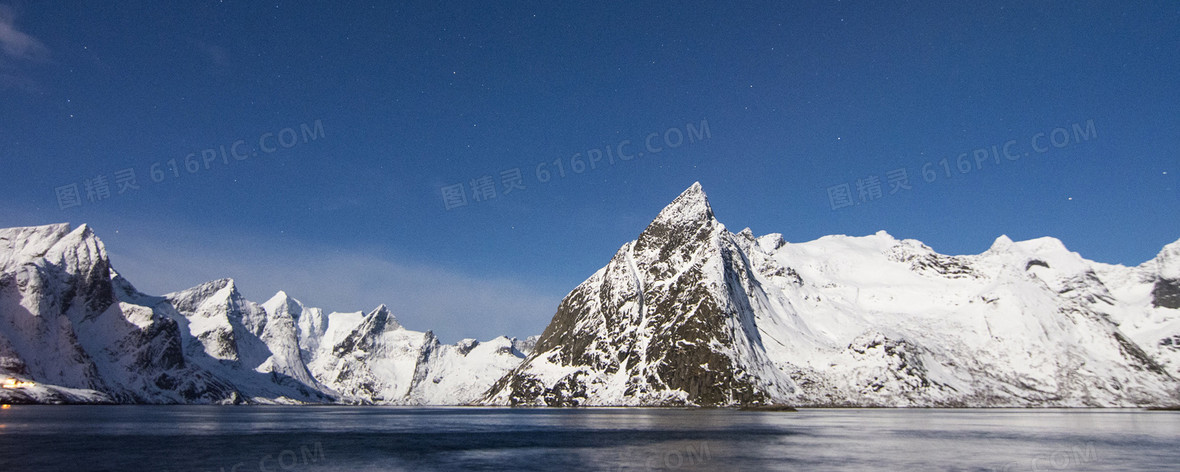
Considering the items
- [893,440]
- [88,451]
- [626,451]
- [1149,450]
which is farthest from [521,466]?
[1149,450]

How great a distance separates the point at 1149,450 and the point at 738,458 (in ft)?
148

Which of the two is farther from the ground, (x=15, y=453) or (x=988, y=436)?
(x=15, y=453)

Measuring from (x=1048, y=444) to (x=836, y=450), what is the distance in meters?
27.4

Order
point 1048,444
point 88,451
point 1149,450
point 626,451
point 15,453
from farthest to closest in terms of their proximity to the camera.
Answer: point 1048,444 → point 1149,450 → point 626,451 → point 88,451 → point 15,453

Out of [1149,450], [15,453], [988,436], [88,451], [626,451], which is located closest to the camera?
[15,453]

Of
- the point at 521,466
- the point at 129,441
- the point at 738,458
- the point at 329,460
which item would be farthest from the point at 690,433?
the point at 129,441

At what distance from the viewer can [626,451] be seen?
2443 inches

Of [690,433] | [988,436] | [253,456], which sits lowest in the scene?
[988,436]

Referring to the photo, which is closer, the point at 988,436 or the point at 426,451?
the point at 426,451

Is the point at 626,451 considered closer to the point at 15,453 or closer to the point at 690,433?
the point at 690,433

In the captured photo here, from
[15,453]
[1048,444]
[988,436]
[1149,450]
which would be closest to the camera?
[15,453]

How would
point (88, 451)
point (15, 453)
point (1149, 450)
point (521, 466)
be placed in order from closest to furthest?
point (521, 466)
point (15, 453)
point (88, 451)
point (1149, 450)

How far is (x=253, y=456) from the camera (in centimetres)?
5634

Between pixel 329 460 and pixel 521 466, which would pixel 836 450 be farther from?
pixel 329 460
